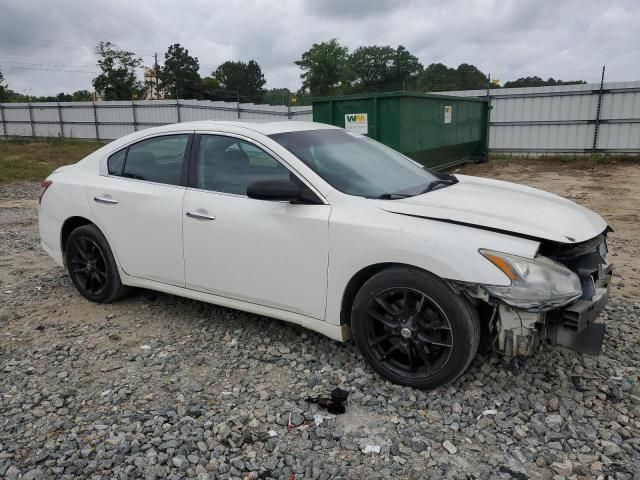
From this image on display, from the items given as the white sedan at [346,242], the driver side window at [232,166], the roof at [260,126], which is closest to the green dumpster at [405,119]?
the white sedan at [346,242]

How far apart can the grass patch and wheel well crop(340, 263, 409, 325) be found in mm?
13864

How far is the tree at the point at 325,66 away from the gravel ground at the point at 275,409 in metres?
71.6

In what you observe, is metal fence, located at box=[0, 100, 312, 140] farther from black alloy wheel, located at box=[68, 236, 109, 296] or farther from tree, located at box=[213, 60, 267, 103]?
tree, located at box=[213, 60, 267, 103]

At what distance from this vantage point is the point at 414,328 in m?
3.12

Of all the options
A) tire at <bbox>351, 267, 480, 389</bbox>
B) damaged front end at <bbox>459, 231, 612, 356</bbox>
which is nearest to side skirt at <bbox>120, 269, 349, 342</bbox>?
tire at <bbox>351, 267, 480, 389</bbox>

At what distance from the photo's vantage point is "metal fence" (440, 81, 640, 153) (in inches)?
673

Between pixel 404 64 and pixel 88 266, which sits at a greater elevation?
pixel 404 64

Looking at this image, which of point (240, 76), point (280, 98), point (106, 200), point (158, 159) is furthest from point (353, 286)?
point (240, 76)

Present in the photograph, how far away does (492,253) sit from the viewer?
9.34ft

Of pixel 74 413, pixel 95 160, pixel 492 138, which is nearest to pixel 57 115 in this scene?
pixel 492 138

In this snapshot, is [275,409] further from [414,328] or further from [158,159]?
[158,159]

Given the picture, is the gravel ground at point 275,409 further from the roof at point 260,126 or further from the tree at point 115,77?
the tree at point 115,77

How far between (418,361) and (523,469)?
32.9 inches

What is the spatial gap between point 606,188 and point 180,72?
70.3 meters
